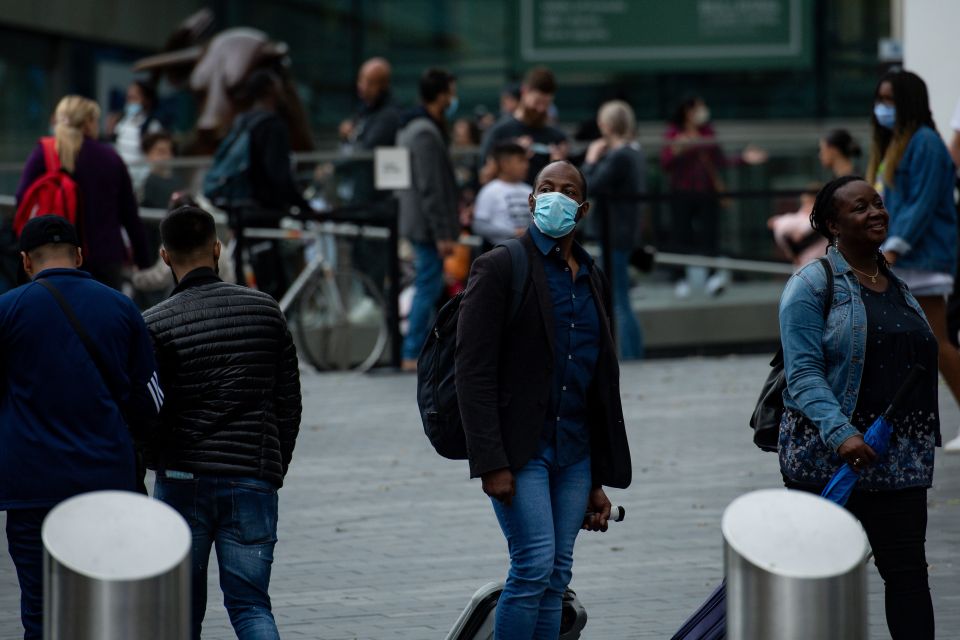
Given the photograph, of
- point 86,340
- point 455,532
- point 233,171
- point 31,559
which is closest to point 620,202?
point 233,171

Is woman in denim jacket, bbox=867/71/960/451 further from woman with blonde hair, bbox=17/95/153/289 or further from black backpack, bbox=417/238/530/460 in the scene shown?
woman with blonde hair, bbox=17/95/153/289

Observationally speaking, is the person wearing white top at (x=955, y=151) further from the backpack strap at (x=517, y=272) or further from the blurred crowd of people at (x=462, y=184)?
the backpack strap at (x=517, y=272)

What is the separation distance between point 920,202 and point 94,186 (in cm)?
459

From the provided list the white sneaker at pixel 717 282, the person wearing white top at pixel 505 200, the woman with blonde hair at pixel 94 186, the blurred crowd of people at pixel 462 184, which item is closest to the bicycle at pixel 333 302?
the blurred crowd of people at pixel 462 184

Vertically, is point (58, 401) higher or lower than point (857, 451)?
higher

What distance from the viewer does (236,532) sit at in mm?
5422

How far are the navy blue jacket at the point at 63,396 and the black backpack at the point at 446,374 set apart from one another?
84 centimetres

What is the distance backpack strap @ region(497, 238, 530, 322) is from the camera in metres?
5.39

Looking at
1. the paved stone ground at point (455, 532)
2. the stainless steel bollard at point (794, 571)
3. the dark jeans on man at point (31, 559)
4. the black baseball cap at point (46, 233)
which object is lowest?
the paved stone ground at point (455, 532)

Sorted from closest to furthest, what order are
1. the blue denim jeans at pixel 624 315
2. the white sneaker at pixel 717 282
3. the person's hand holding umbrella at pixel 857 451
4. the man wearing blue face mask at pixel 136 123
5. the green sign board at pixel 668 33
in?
the person's hand holding umbrella at pixel 857 451 < the blue denim jeans at pixel 624 315 < the white sneaker at pixel 717 282 < the man wearing blue face mask at pixel 136 123 < the green sign board at pixel 668 33

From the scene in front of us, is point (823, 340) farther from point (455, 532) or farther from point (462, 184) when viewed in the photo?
point (462, 184)

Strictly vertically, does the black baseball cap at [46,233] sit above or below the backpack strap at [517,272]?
above

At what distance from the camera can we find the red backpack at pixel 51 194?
1006 centimetres

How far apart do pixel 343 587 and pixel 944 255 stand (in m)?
3.59
